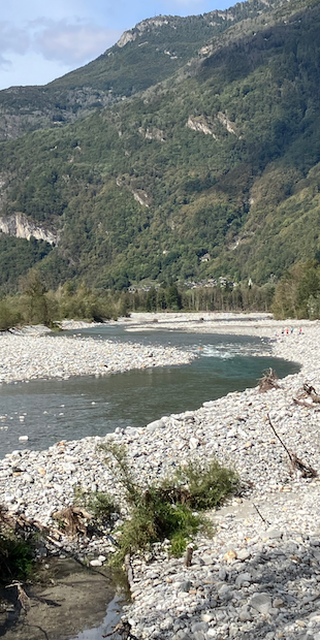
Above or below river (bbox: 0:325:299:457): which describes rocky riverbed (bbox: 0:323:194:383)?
above

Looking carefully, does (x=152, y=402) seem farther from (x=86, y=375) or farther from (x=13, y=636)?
(x=13, y=636)

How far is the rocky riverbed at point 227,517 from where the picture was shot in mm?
7891

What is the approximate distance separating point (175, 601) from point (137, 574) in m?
1.41

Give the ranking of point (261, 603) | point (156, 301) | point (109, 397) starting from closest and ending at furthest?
point (261, 603) → point (109, 397) → point (156, 301)

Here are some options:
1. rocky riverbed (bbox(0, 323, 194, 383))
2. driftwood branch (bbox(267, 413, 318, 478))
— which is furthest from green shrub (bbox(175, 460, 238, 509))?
rocky riverbed (bbox(0, 323, 194, 383))

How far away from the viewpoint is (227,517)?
11797 millimetres

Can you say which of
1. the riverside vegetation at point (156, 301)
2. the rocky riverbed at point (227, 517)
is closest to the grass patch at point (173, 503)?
the rocky riverbed at point (227, 517)

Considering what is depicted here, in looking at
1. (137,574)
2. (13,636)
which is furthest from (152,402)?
(13,636)

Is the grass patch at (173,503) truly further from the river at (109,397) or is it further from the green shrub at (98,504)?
the river at (109,397)

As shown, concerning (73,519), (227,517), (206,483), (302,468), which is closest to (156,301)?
(302,468)

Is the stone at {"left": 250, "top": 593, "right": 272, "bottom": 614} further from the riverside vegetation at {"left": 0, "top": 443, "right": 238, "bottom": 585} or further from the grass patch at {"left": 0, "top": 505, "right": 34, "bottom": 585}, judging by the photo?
the grass patch at {"left": 0, "top": 505, "right": 34, "bottom": 585}

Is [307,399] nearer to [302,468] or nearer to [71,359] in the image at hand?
[302,468]

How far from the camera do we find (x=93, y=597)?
930 cm

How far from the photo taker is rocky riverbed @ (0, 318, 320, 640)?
25.9ft
